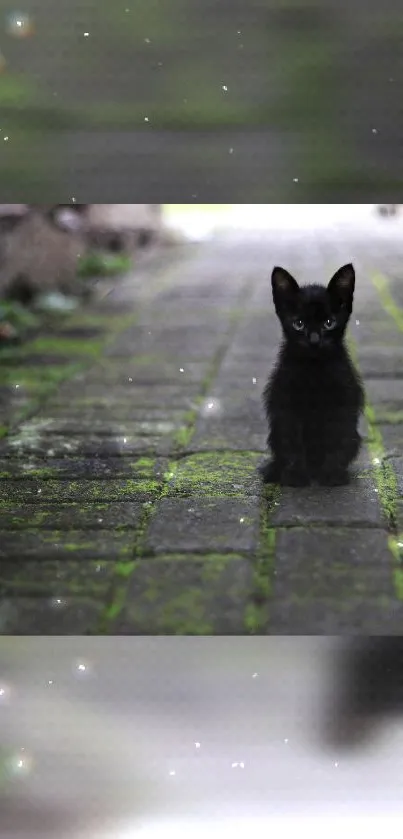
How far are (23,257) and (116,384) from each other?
1.57 feet

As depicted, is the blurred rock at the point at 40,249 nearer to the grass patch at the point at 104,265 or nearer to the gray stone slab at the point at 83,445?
the grass patch at the point at 104,265

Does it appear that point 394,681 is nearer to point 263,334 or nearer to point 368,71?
point 263,334

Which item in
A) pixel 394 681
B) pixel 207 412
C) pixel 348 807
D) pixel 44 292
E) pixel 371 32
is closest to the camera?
pixel 348 807

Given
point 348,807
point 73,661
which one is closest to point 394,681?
point 348,807

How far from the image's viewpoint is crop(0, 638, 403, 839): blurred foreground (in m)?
0.97

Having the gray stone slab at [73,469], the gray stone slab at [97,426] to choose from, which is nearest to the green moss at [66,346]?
the gray stone slab at [97,426]

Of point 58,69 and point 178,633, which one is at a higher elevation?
point 58,69

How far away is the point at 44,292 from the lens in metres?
2.57

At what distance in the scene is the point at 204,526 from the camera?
148 cm

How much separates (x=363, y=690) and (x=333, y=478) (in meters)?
0.57

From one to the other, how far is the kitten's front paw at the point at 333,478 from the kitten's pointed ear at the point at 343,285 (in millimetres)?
350

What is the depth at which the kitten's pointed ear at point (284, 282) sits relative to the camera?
1.55m

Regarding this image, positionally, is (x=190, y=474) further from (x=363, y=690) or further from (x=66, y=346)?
(x=66, y=346)

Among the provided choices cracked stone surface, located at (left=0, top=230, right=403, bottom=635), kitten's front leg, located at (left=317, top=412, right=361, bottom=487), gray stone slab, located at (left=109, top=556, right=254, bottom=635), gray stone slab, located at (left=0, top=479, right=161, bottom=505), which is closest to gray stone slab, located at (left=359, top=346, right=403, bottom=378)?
cracked stone surface, located at (left=0, top=230, right=403, bottom=635)
